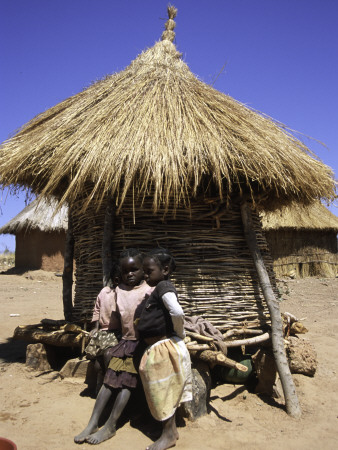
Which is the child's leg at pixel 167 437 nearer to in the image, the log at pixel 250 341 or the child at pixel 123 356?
the child at pixel 123 356

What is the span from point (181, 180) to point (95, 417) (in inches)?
87.2

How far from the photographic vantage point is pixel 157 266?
2.97 metres

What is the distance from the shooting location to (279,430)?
3.08 meters

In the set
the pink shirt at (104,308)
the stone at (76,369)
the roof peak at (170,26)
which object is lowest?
the stone at (76,369)

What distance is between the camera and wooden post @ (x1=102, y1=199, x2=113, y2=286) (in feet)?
12.8

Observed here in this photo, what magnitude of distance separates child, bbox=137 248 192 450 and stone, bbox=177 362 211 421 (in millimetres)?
278

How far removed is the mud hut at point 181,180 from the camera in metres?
3.56

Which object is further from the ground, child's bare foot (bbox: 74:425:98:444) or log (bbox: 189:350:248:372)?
log (bbox: 189:350:248:372)

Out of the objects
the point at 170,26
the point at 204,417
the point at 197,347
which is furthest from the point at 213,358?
the point at 170,26

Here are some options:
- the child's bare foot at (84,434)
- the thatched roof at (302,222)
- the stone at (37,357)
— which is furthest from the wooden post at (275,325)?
the thatched roof at (302,222)

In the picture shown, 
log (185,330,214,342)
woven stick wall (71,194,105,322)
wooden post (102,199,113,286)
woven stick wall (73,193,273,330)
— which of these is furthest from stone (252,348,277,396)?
woven stick wall (71,194,105,322)

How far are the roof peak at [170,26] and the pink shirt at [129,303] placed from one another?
162 inches

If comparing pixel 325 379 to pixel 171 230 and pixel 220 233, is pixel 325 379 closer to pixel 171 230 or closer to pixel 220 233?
pixel 220 233

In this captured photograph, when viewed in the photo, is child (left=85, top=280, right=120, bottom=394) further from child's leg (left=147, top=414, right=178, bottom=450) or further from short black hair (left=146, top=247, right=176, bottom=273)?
child's leg (left=147, top=414, right=178, bottom=450)
